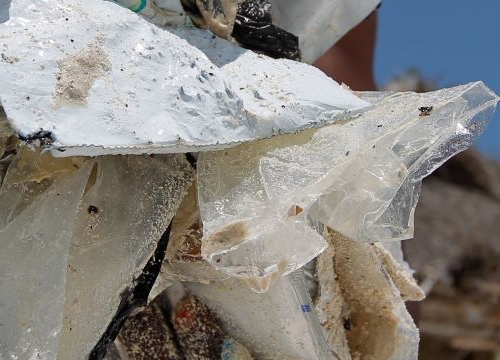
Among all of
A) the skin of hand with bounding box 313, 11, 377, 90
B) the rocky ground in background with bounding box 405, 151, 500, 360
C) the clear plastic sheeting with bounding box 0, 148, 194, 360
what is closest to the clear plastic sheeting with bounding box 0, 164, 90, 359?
the clear plastic sheeting with bounding box 0, 148, 194, 360

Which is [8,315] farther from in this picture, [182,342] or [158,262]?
[182,342]

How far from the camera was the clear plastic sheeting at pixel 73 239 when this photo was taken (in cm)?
59

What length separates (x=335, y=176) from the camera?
0.64 meters

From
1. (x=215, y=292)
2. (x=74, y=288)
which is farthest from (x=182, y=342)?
(x=74, y=288)

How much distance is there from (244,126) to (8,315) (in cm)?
20

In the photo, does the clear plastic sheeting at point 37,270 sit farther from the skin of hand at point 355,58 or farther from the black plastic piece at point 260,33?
the skin of hand at point 355,58

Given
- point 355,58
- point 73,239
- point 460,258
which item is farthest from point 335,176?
point 460,258

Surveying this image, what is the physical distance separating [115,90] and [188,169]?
14 cm

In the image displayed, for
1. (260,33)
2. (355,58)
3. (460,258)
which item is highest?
(260,33)

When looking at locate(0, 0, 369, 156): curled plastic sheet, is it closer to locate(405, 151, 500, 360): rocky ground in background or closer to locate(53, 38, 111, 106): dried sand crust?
locate(53, 38, 111, 106): dried sand crust

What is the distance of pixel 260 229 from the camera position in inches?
23.3

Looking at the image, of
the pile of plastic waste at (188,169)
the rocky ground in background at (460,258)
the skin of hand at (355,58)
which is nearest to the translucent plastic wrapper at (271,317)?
the pile of plastic waste at (188,169)

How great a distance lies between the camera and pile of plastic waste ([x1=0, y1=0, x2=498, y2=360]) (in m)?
0.54

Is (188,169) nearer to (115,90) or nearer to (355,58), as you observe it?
(115,90)
